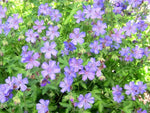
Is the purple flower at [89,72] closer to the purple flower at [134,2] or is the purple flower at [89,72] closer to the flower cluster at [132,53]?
the flower cluster at [132,53]

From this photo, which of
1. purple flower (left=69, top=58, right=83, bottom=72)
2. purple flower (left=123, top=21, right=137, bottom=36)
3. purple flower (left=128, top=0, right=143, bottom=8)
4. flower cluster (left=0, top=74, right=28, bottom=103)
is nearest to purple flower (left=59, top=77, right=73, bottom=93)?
purple flower (left=69, top=58, right=83, bottom=72)

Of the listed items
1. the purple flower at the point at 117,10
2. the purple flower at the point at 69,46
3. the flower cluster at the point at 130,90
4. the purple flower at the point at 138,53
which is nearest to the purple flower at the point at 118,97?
the flower cluster at the point at 130,90

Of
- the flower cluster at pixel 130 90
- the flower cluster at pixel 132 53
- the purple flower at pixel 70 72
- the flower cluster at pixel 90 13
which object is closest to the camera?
the purple flower at pixel 70 72

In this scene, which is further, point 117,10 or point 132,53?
point 117,10

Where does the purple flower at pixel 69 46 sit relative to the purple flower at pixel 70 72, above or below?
above

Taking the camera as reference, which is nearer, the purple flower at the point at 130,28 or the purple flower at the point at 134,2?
the purple flower at the point at 130,28

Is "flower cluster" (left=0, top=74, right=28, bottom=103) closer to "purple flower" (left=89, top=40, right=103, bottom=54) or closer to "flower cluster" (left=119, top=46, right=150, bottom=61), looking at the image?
"purple flower" (left=89, top=40, right=103, bottom=54)

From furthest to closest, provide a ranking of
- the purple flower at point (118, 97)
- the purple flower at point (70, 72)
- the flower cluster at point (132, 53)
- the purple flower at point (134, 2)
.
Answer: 1. the purple flower at point (134, 2)
2. the flower cluster at point (132, 53)
3. the purple flower at point (118, 97)
4. the purple flower at point (70, 72)

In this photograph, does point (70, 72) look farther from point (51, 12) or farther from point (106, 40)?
point (51, 12)

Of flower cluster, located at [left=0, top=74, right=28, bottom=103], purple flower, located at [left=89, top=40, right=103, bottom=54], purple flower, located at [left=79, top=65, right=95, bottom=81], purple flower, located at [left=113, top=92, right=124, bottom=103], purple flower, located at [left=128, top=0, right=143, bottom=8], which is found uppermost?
purple flower, located at [left=128, top=0, right=143, bottom=8]

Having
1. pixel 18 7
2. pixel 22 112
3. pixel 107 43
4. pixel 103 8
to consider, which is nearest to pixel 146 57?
pixel 107 43

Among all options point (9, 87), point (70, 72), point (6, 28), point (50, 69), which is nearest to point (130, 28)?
point (70, 72)
